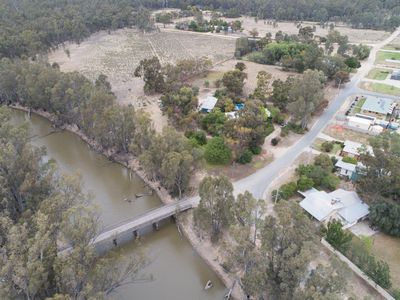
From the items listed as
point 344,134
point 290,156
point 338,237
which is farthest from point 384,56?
point 338,237

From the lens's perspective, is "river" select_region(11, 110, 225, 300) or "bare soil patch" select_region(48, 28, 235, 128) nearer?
"river" select_region(11, 110, 225, 300)

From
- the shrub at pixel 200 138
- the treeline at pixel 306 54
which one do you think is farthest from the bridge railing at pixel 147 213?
the treeline at pixel 306 54

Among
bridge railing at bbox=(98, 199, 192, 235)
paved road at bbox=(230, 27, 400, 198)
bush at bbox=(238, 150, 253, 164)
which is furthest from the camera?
bush at bbox=(238, 150, 253, 164)

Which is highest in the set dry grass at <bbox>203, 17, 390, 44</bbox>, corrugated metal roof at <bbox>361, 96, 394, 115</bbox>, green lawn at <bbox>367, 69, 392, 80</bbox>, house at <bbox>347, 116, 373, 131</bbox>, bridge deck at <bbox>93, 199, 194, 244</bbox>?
bridge deck at <bbox>93, 199, 194, 244</bbox>

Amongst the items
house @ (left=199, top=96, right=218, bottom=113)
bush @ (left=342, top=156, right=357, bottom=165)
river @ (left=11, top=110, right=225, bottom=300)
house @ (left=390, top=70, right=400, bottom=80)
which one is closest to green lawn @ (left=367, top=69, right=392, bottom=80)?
house @ (left=390, top=70, right=400, bottom=80)

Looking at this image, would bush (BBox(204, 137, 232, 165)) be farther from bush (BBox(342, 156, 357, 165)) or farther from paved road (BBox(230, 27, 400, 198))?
bush (BBox(342, 156, 357, 165))
